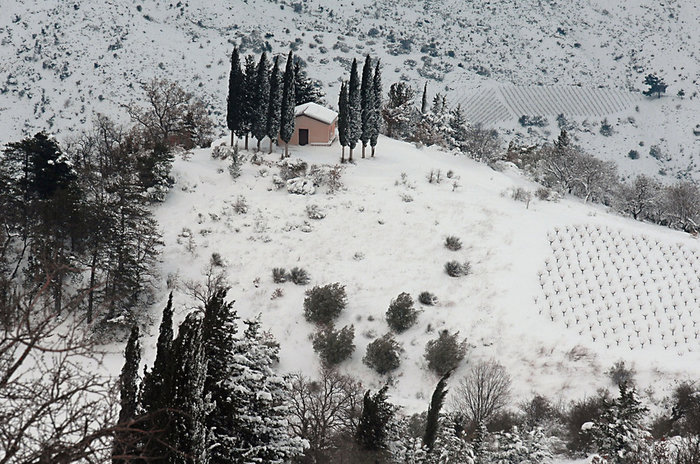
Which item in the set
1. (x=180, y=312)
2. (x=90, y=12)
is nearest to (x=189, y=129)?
(x=180, y=312)

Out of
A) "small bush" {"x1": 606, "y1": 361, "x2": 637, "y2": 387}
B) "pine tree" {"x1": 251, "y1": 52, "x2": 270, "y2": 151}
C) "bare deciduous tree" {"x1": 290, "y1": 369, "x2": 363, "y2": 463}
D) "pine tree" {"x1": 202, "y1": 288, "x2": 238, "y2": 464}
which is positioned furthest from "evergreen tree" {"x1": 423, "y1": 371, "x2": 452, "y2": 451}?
"pine tree" {"x1": 251, "y1": 52, "x2": 270, "y2": 151}

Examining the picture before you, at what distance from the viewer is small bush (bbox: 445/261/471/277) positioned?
30.3 m

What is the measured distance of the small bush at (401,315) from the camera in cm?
2717

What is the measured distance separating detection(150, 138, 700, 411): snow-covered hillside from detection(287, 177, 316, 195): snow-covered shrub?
56 centimetres

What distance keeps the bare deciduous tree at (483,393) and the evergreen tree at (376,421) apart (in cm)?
364

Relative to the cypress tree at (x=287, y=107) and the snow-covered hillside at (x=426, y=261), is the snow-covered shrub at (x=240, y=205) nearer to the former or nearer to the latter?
the snow-covered hillside at (x=426, y=261)

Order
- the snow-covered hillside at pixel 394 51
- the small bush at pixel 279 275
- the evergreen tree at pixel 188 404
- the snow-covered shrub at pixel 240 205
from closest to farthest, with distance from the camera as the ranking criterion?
the evergreen tree at pixel 188 404
the small bush at pixel 279 275
the snow-covered shrub at pixel 240 205
the snow-covered hillside at pixel 394 51

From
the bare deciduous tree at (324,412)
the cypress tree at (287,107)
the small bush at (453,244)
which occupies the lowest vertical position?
the bare deciduous tree at (324,412)

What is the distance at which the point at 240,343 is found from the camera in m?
15.8

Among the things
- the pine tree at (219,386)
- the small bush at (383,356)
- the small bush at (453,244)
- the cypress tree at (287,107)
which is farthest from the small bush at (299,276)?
the pine tree at (219,386)

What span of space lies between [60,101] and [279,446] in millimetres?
75392

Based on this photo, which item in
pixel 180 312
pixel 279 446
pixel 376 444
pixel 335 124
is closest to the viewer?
pixel 279 446

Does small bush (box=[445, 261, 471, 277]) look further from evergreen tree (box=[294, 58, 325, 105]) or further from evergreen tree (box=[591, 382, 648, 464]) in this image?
evergreen tree (box=[294, 58, 325, 105])

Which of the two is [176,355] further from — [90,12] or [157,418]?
[90,12]
